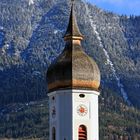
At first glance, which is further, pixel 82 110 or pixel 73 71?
pixel 73 71

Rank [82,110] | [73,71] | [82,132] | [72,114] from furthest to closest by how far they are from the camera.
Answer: [73,71]
[82,110]
[82,132]
[72,114]

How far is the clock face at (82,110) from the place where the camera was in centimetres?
7944

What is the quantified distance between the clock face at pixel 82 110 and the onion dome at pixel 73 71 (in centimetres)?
193

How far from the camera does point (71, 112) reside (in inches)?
3115

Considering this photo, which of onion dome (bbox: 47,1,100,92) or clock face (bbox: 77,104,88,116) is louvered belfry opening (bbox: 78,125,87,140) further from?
onion dome (bbox: 47,1,100,92)

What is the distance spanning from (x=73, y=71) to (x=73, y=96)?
9.07 feet

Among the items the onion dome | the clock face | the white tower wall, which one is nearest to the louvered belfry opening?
the white tower wall

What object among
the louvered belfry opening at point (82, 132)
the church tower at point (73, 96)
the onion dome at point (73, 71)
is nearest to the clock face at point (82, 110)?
the church tower at point (73, 96)

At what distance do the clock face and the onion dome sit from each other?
1935 millimetres

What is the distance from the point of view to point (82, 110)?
79.6 metres

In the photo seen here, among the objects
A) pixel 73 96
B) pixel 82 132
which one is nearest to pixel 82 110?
pixel 73 96

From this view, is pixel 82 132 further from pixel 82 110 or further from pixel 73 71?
pixel 73 71

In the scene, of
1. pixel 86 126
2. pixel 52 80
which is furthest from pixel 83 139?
pixel 52 80

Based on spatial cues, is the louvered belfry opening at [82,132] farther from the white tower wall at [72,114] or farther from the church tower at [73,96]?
the white tower wall at [72,114]
